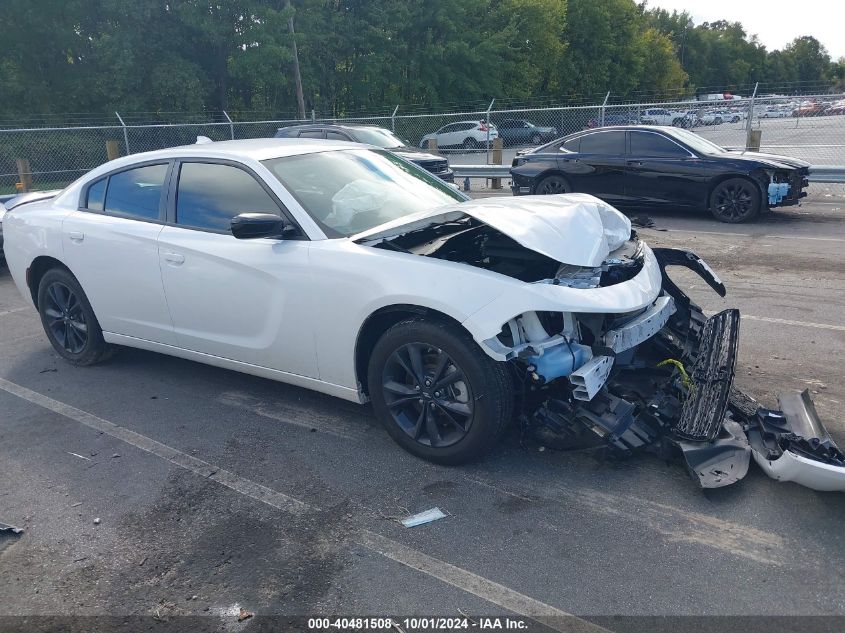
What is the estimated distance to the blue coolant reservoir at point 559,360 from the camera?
331 centimetres

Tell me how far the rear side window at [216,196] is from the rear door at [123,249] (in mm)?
198

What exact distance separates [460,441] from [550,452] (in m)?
0.56

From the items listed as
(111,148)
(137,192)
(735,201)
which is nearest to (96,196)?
(137,192)

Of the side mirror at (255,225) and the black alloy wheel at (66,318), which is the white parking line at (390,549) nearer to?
the black alloy wheel at (66,318)

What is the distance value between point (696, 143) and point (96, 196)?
9556 mm

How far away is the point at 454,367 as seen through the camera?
3443 mm

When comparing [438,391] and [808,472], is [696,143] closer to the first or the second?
[808,472]

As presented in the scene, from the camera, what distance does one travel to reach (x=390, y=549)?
9.79 feet

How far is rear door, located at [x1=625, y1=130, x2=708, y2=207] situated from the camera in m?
11.0

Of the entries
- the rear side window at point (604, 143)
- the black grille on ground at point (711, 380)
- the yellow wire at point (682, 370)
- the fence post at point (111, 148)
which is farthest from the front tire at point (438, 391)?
the fence post at point (111, 148)

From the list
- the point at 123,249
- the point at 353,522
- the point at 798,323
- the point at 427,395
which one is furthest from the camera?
the point at 798,323

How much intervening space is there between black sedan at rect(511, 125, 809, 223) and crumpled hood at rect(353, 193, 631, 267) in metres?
7.47

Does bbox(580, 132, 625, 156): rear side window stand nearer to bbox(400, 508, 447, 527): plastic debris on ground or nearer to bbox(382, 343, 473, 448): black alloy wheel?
bbox(382, 343, 473, 448): black alloy wheel

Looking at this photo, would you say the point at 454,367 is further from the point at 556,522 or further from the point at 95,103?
the point at 95,103
